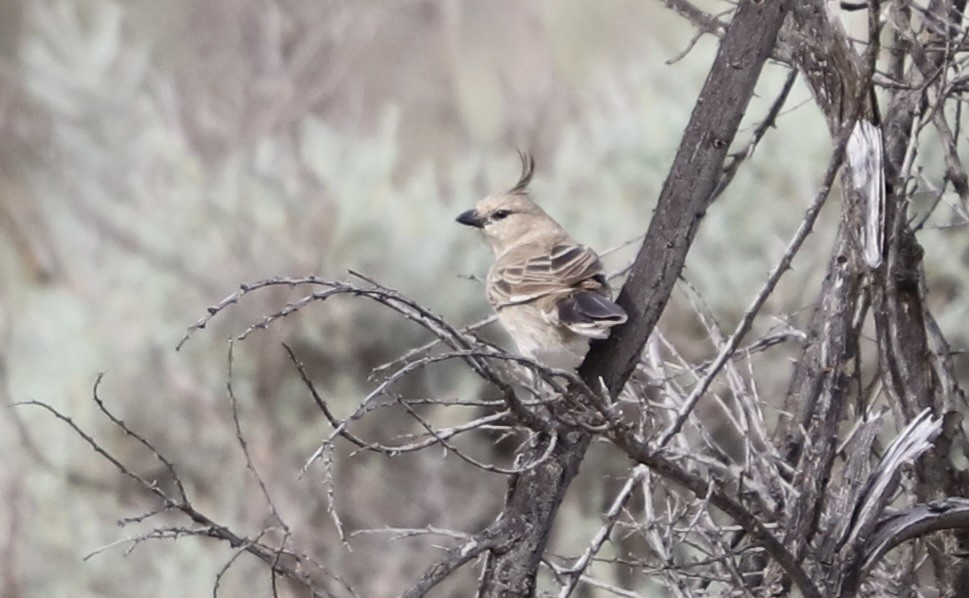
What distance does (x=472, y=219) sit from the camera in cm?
433

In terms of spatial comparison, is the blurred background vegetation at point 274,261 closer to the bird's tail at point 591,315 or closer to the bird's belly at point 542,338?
the bird's belly at point 542,338

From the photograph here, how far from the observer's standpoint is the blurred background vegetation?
6.43m

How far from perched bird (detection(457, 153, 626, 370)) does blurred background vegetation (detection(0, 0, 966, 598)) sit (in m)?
2.05

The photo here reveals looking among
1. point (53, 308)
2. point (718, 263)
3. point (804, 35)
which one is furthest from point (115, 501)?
point (804, 35)

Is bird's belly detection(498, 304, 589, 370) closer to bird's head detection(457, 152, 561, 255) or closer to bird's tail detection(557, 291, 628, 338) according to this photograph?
bird's tail detection(557, 291, 628, 338)

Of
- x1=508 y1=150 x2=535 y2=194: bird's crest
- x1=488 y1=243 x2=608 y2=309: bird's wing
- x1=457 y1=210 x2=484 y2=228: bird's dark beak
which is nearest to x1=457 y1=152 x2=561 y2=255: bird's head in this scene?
x1=457 y1=210 x2=484 y2=228: bird's dark beak

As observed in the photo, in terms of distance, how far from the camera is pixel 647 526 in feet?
7.98

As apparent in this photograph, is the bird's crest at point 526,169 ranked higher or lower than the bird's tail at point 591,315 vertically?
higher

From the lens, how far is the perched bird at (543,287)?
324cm

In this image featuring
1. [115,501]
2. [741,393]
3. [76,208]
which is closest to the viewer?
[741,393]

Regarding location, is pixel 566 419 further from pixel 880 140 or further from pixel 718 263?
pixel 718 263

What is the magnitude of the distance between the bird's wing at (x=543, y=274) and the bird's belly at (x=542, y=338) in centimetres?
4

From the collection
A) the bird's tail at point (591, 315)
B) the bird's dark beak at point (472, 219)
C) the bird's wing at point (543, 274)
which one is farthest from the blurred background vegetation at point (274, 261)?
the bird's tail at point (591, 315)

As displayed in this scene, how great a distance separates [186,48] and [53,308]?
2.22 metres
